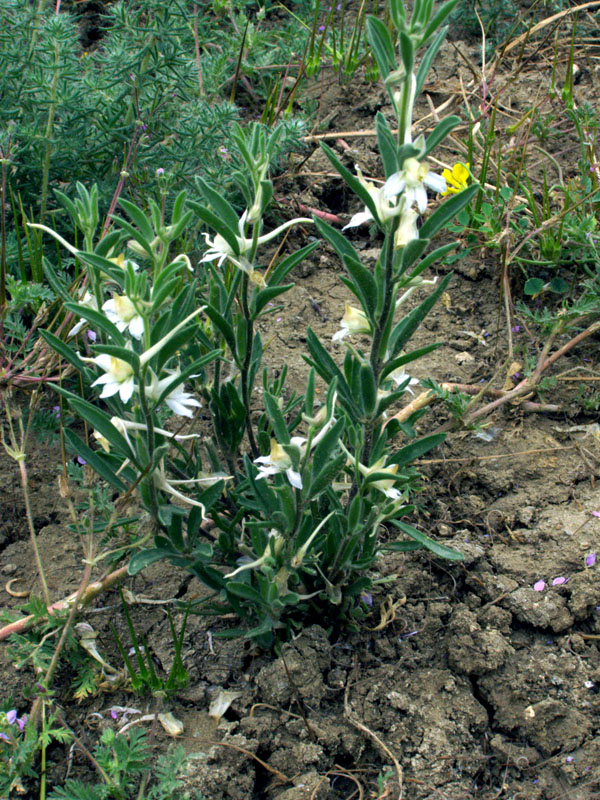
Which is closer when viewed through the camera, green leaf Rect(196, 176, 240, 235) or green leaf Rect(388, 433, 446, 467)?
green leaf Rect(196, 176, 240, 235)

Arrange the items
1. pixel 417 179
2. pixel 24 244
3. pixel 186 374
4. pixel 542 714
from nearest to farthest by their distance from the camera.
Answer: pixel 417 179
pixel 186 374
pixel 542 714
pixel 24 244

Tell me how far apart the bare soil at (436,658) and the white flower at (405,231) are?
3.36 ft

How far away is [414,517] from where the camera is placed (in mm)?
2289

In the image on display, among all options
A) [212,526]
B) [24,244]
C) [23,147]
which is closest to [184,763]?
[212,526]

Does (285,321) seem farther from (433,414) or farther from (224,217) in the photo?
(224,217)

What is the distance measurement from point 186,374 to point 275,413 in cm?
21

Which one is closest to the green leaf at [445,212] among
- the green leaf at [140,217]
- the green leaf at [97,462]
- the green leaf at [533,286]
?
the green leaf at [140,217]

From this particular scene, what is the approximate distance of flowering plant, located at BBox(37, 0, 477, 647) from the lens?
54.1 inches

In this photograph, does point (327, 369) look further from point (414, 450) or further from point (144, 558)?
point (144, 558)

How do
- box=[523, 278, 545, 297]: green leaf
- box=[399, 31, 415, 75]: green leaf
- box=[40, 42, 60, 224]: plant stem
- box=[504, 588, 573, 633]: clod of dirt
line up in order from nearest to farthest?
1. box=[399, 31, 415, 75]: green leaf
2. box=[504, 588, 573, 633]: clod of dirt
3. box=[40, 42, 60, 224]: plant stem
4. box=[523, 278, 545, 297]: green leaf

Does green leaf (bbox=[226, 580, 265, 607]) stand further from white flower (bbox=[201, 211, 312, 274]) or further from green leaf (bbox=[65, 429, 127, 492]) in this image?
white flower (bbox=[201, 211, 312, 274])

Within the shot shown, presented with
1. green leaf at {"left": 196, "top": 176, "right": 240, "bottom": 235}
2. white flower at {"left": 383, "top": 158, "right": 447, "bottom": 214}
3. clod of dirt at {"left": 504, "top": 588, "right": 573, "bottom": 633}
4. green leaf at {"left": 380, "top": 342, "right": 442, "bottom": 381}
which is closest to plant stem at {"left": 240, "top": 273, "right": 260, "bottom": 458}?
green leaf at {"left": 196, "top": 176, "right": 240, "bottom": 235}

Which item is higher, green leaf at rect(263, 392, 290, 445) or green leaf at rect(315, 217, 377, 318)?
green leaf at rect(315, 217, 377, 318)

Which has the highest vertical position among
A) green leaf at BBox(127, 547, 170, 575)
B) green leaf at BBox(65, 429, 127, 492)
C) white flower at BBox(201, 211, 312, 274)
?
white flower at BBox(201, 211, 312, 274)
